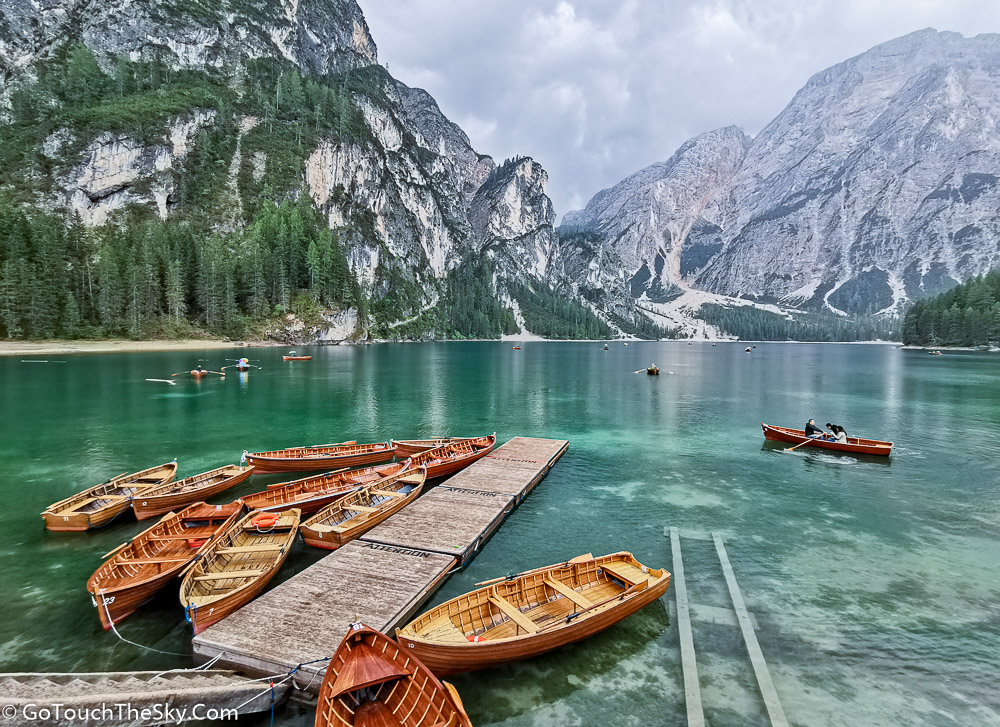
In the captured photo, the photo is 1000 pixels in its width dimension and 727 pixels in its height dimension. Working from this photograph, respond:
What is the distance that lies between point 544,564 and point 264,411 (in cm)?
4446

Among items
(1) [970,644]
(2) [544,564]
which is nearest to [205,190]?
(2) [544,564]

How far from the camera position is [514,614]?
14156 mm

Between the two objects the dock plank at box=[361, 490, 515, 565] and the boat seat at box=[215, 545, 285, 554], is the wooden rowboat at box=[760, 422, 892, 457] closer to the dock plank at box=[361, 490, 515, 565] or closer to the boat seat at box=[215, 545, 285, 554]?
the dock plank at box=[361, 490, 515, 565]

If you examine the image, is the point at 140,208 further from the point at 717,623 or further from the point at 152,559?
the point at 717,623

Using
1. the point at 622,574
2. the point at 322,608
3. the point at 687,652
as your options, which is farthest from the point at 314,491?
the point at 687,652

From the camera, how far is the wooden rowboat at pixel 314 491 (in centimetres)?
2356

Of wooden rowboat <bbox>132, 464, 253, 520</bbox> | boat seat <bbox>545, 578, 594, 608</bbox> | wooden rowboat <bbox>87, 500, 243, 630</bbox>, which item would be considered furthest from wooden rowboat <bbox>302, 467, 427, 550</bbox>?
boat seat <bbox>545, 578, 594, 608</bbox>

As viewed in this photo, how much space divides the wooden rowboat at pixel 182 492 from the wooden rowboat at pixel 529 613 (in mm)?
18183

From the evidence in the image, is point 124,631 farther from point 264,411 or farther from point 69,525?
point 264,411

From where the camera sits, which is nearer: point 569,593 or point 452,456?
point 569,593

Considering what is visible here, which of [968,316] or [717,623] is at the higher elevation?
[968,316]

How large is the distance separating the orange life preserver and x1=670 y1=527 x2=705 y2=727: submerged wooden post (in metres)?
17.0

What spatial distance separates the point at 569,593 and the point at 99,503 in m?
24.6

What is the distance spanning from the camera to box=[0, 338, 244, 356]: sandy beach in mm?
105062
